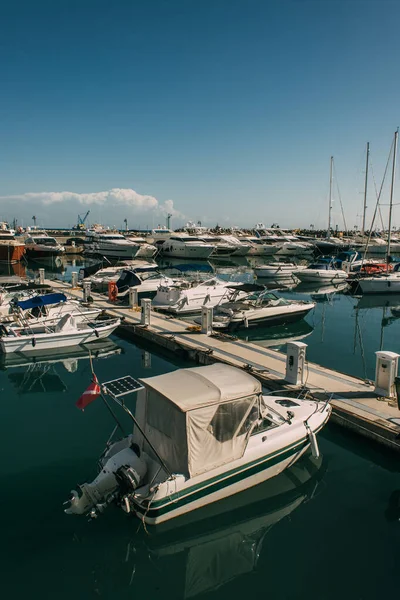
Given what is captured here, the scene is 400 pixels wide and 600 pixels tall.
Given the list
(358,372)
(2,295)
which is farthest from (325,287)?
(2,295)

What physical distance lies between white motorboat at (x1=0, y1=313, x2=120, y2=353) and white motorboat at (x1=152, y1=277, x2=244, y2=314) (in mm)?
5979

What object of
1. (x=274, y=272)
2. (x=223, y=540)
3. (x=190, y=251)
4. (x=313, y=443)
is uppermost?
(x=190, y=251)

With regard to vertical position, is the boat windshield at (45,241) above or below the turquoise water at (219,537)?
above

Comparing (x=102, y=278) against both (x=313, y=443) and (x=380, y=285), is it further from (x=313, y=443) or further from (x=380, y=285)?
(x=313, y=443)

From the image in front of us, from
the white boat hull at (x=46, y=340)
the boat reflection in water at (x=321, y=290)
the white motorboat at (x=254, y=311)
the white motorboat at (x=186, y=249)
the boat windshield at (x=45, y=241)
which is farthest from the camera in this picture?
the boat windshield at (x=45, y=241)

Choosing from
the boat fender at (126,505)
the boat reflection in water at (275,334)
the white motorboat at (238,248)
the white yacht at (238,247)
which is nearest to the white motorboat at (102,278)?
the boat reflection in water at (275,334)

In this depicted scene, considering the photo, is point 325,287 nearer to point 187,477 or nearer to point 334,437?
point 334,437

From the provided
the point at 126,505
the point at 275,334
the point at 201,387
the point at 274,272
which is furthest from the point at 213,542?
the point at 274,272

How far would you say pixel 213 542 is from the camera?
733cm

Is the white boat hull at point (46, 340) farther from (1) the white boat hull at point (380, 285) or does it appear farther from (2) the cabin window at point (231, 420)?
(1) the white boat hull at point (380, 285)

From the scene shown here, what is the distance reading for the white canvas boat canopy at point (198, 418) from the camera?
7238 mm

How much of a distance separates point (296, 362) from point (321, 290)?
2910 cm

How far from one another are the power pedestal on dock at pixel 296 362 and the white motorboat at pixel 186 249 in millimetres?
53431

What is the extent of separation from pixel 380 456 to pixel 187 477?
208 inches
